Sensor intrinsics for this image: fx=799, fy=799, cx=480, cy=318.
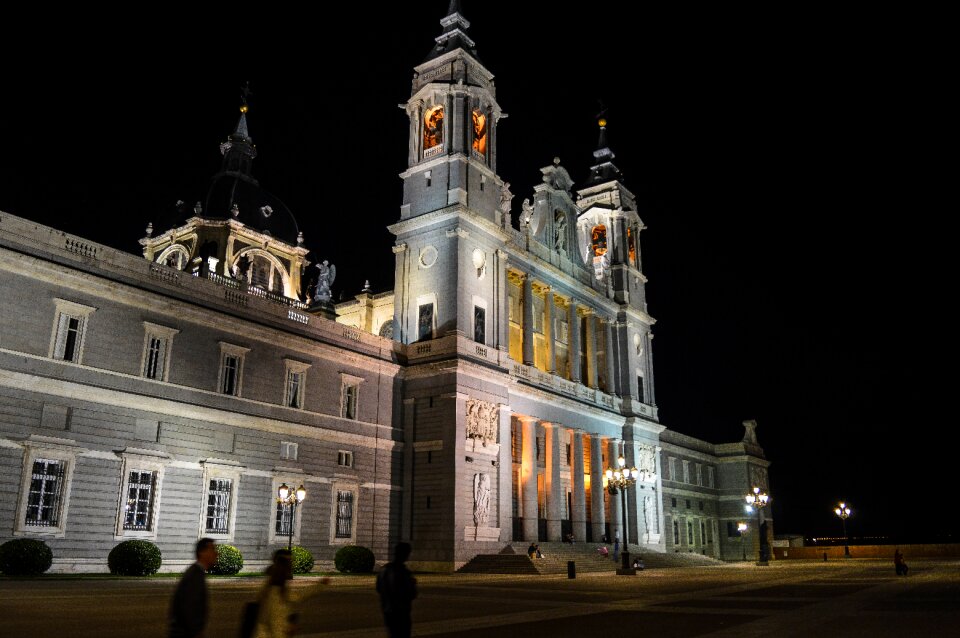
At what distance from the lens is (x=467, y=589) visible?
28.2 meters

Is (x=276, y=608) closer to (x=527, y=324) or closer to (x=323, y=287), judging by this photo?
(x=527, y=324)

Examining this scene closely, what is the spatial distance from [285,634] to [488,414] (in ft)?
129

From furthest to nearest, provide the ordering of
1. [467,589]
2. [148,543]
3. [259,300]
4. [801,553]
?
[801,553] < [259,300] < [148,543] < [467,589]

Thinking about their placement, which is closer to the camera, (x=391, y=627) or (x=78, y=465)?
(x=391, y=627)

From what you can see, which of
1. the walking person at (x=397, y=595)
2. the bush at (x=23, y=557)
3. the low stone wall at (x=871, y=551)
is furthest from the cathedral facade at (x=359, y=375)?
the walking person at (x=397, y=595)

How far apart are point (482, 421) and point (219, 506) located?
53.8ft

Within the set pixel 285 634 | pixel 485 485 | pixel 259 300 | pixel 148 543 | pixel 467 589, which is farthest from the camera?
pixel 485 485

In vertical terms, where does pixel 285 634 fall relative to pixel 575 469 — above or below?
below

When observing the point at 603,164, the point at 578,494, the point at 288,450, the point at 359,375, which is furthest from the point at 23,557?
the point at 603,164

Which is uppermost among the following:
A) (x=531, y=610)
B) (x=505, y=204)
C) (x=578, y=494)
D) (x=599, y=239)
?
(x=599, y=239)

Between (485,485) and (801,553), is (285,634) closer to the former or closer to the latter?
(485,485)

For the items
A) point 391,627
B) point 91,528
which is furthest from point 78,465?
point 391,627

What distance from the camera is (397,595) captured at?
10.1m

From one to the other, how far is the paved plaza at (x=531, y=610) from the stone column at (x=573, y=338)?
106 ft
